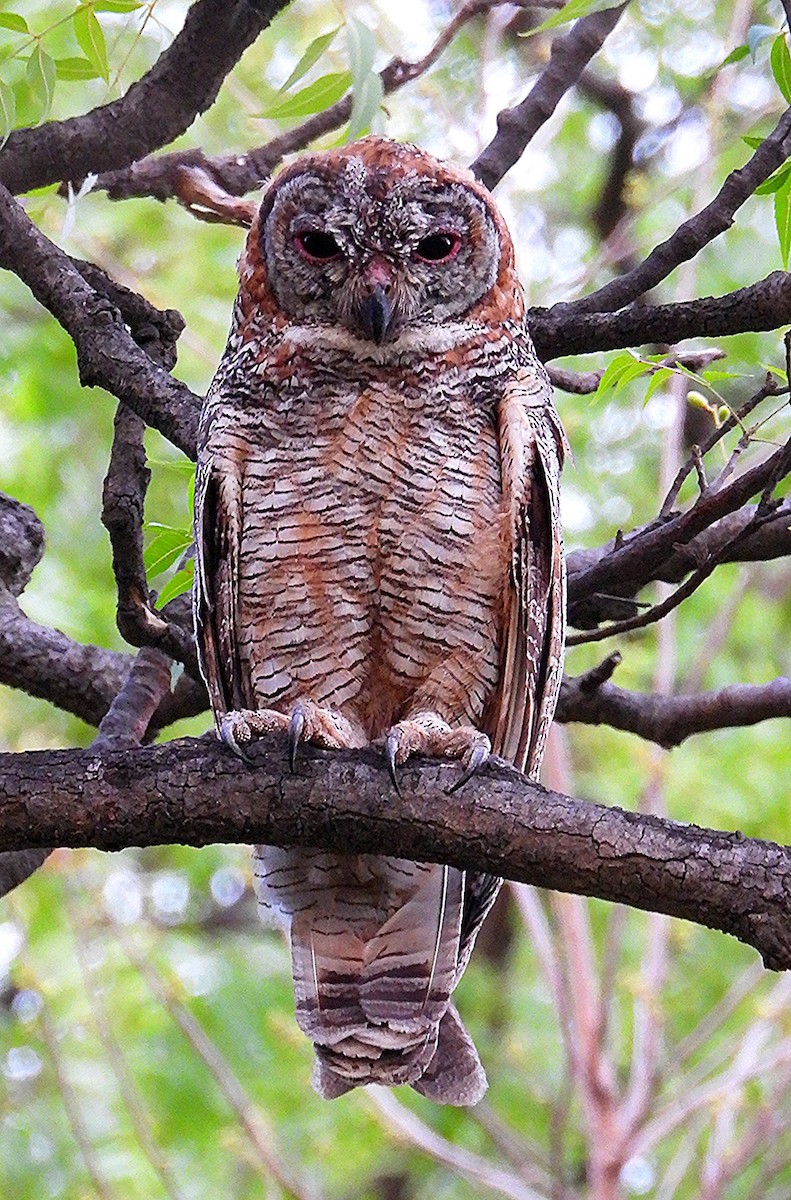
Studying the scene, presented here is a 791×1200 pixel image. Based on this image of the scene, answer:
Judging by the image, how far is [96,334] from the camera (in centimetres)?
304

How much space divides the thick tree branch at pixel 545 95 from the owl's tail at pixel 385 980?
180 centimetres

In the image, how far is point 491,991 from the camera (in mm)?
7457

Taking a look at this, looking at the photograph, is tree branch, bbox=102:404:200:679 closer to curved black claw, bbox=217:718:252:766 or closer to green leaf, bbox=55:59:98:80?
curved black claw, bbox=217:718:252:766

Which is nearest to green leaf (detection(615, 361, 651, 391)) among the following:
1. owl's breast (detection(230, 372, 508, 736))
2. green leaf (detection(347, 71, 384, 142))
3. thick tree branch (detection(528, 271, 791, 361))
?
thick tree branch (detection(528, 271, 791, 361))

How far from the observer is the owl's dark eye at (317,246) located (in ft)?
10.5

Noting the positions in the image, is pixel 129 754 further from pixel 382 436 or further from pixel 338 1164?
pixel 338 1164

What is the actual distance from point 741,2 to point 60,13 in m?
2.76

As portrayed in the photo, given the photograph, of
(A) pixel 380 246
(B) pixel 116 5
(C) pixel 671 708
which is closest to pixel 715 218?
(A) pixel 380 246

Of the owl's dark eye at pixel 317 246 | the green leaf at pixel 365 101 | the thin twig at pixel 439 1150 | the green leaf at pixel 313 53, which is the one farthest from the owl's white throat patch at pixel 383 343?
the thin twig at pixel 439 1150

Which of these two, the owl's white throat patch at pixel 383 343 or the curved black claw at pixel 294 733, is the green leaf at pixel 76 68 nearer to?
the owl's white throat patch at pixel 383 343

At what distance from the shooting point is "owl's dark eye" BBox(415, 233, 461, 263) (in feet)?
10.6

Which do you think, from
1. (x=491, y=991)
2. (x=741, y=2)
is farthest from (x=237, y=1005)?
(x=741, y=2)

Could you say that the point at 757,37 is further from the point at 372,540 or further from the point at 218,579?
the point at 218,579

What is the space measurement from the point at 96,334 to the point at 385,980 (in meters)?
1.56
